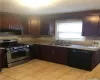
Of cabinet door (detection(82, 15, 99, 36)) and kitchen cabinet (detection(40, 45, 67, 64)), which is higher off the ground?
cabinet door (detection(82, 15, 99, 36))

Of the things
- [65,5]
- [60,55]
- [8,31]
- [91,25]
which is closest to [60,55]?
[60,55]

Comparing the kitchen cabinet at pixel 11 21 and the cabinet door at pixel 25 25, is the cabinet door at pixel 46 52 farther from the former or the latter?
the kitchen cabinet at pixel 11 21

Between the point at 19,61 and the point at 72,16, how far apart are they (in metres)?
2.63

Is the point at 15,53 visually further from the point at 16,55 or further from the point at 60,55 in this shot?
the point at 60,55

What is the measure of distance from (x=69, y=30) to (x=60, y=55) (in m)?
1.15

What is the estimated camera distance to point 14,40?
480 cm

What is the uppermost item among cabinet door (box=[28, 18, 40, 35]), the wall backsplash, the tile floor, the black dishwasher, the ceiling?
the ceiling

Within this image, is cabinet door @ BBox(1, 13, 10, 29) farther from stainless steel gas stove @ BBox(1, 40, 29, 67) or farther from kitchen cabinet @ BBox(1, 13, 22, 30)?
stainless steel gas stove @ BBox(1, 40, 29, 67)

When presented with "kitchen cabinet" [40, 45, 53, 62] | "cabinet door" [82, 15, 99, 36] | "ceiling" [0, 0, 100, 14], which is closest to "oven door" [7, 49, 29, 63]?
"kitchen cabinet" [40, 45, 53, 62]

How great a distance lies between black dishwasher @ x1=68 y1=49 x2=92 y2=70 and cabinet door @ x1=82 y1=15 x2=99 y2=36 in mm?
684

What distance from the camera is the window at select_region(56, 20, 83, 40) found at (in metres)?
4.42

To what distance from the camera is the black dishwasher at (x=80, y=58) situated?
11.7 feet

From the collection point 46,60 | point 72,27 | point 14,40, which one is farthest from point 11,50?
point 72,27

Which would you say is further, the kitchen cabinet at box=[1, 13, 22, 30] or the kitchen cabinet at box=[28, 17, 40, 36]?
the kitchen cabinet at box=[28, 17, 40, 36]
